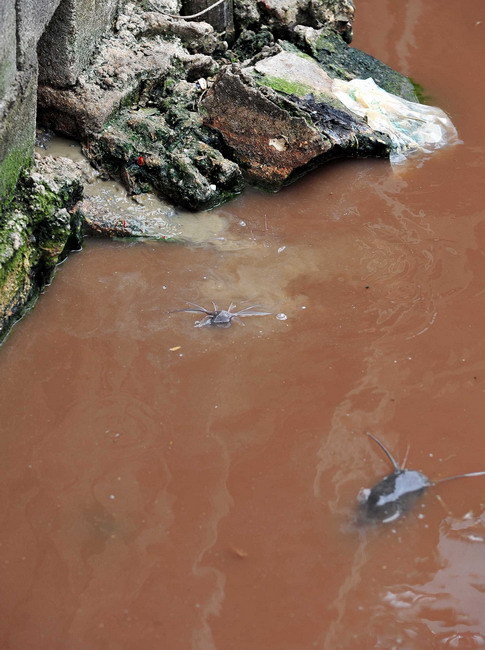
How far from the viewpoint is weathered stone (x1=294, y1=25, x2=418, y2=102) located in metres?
5.39

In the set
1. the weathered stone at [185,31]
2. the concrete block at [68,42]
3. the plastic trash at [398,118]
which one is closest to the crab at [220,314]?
the concrete block at [68,42]

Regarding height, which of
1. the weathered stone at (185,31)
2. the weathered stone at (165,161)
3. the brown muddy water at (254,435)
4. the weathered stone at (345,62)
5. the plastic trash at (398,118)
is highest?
the weathered stone at (185,31)

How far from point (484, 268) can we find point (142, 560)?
239cm

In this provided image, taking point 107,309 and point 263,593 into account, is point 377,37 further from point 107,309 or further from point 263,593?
point 263,593

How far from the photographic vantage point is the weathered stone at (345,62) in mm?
5395

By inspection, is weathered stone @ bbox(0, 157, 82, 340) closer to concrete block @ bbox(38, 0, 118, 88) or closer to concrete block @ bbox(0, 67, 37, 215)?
concrete block @ bbox(0, 67, 37, 215)

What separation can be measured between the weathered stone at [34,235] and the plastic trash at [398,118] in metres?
2.14

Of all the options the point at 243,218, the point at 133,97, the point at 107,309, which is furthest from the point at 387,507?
the point at 133,97

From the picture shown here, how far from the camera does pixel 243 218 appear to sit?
4254mm

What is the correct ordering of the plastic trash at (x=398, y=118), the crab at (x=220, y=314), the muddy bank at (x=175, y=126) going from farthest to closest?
the plastic trash at (x=398, y=118) → the muddy bank at (x=175, y=126) → the crab at (x=220, y=314)

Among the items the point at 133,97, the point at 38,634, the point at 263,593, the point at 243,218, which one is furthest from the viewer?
the point at 133,97

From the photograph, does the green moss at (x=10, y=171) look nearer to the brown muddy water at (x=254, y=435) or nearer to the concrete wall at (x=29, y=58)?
the concrete wall at (x=29, y=58)

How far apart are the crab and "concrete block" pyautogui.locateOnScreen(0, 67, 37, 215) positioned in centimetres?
97

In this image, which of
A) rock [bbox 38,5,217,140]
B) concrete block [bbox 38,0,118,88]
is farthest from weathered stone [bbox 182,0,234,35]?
concrete block [bbox 38,0,118,88]
